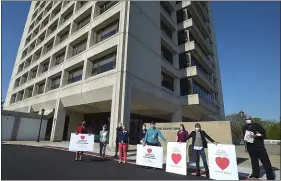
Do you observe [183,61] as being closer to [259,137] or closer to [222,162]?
[259,137]

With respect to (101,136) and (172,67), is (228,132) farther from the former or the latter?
(172,67)

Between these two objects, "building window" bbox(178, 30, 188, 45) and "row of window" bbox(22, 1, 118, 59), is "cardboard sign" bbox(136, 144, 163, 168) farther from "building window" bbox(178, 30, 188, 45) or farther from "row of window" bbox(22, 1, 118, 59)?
"building window" bbox(178, 30, 188, 45)

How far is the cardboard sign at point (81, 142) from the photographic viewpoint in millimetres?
9506

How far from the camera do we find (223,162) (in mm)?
6504

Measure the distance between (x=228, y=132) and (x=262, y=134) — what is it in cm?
332

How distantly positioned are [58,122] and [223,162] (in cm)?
2052

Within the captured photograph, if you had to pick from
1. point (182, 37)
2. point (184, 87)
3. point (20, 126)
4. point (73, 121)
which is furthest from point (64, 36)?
point (184, 87)

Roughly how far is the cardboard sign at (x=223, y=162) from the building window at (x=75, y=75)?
18604 millimetres

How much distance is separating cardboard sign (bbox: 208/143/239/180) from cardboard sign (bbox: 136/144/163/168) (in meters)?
2.02

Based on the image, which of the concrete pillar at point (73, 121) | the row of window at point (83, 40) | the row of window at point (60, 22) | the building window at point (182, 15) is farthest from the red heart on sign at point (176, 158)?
the building window at point (182, 15)

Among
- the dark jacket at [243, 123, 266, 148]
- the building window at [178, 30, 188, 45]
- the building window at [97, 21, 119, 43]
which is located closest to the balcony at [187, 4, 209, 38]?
the building window at [178, 30, 188, 45]

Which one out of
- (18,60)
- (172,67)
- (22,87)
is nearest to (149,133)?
(172,67)

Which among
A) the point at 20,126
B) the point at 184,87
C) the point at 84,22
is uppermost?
the point at 84,22

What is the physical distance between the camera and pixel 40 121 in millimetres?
25656
